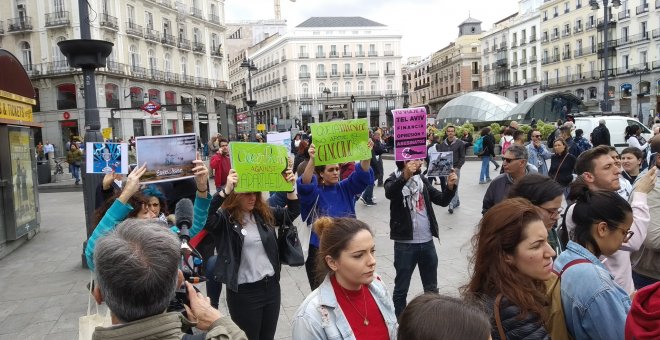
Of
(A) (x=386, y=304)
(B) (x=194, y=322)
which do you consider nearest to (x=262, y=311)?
(A) (x=386, y=304)

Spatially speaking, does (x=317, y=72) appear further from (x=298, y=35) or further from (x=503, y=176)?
(x=503, y=176)

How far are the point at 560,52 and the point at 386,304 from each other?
6847 cm

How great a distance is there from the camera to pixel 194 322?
1.92m

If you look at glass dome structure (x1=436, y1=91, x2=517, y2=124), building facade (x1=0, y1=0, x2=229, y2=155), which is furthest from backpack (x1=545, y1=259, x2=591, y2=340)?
glass dome structure (x1=436, y1=91, x2=517, y2=124)

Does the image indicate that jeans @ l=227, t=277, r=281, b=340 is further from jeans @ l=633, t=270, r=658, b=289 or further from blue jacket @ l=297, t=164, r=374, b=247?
jeans @ l=633, t=270, r=658, b=289

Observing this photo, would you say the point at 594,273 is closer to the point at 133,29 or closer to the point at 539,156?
the point at 539,156

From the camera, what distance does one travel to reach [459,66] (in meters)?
80.8

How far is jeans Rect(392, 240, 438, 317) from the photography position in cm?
442

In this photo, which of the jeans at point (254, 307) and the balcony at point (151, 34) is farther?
the balcony at point (151, 34)

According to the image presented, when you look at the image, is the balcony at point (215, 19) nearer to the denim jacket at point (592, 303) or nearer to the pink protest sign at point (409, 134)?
the pink protest sign at point (409, 134)

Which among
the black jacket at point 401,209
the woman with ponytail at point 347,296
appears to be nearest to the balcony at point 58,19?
the black jacket at point 401,209

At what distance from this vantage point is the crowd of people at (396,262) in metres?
1.73

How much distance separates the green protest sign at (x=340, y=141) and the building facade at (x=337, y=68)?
73889 mm

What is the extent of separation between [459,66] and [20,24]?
63190 millimetres
